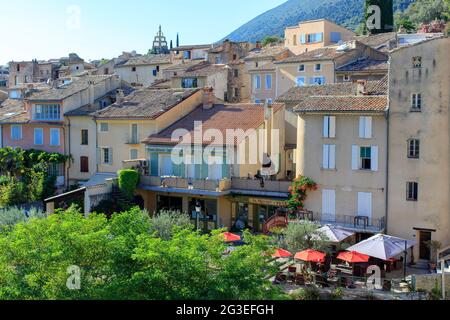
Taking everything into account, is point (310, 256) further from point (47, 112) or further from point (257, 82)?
point (257, 82)

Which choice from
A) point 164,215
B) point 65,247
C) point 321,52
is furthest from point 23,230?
point 321,52

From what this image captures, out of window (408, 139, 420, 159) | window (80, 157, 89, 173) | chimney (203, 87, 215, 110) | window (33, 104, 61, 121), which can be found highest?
chimney (203, 87, 215, 110)

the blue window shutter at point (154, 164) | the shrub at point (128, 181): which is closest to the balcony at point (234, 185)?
the blue window shutter at point (154, 164)

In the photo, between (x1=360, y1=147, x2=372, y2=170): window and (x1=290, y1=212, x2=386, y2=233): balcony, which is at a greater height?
(x1=360, y1=147, x2=372, y2=170): window

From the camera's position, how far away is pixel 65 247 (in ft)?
79.8

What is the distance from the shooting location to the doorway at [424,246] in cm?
3631

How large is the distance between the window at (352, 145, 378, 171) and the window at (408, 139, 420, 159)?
1.93m

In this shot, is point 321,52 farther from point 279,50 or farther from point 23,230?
point 23,230

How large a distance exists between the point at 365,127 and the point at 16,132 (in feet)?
103

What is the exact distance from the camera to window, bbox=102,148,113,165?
165 ft

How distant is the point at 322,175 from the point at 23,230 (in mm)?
19487

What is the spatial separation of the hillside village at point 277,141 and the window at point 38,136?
0.08m

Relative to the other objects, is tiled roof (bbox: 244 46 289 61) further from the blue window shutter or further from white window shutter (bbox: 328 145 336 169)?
white window shutter (bbox: 328 145 336 169)

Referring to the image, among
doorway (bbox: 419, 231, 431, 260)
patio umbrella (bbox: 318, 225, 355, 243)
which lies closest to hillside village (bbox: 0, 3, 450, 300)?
doorway (bbox: 419, 231, 431, 260)
